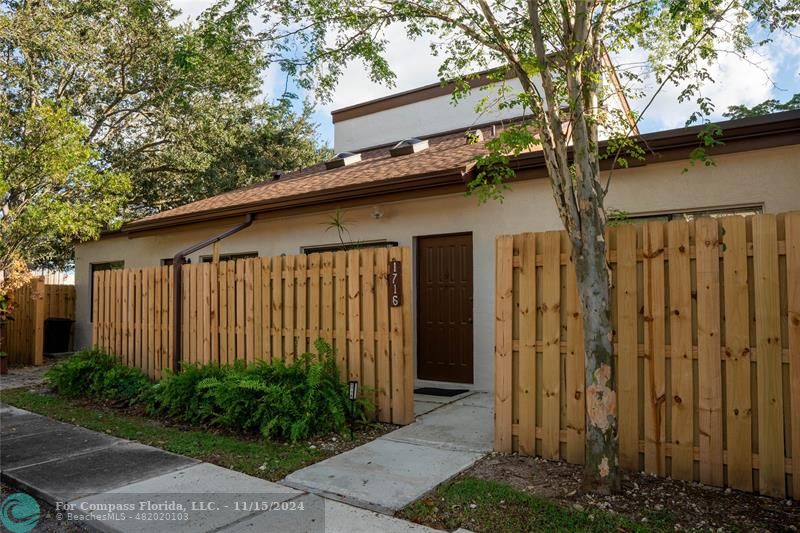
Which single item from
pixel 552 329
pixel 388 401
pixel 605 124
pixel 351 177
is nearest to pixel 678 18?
pixel 605 124

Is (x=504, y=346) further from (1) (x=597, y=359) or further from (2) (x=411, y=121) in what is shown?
Result: (2) (x=411, y=121)

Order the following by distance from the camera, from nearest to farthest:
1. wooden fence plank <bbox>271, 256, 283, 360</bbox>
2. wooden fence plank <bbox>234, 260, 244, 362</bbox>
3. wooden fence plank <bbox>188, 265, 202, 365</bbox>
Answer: wooden fence plank <bbox>271, 256, 283, 360</bbox>, wooden fence plank <bbox>234, 260, 244, 362</bbox>, wooden fence plank <bbox>188, 265, 202, 365</bbox>

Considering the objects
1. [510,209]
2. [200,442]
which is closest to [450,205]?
[510,209]

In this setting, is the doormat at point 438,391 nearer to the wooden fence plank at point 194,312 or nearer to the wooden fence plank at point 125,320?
the wooden fence plank at point 194,312

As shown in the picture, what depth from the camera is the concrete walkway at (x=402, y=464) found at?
12.8 feet

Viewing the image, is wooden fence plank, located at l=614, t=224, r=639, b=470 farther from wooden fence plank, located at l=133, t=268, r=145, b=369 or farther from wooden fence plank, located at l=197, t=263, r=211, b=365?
wooden fence plank, located at l=133, t=268, r=145, b=369

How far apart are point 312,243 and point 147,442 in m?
4.69

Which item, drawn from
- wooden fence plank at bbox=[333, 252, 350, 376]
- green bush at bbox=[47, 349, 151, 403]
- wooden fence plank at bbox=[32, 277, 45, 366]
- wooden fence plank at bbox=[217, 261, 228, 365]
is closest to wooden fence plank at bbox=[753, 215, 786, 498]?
wooden fence plank at bbox=[333, 252, 350, 376]

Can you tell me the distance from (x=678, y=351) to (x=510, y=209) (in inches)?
149

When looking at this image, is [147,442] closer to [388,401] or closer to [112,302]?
[388,401]

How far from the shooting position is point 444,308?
8031mm

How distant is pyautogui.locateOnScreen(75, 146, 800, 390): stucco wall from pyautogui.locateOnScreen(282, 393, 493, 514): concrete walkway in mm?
2128

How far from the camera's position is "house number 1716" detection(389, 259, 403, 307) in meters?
5.76

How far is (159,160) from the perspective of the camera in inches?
744
